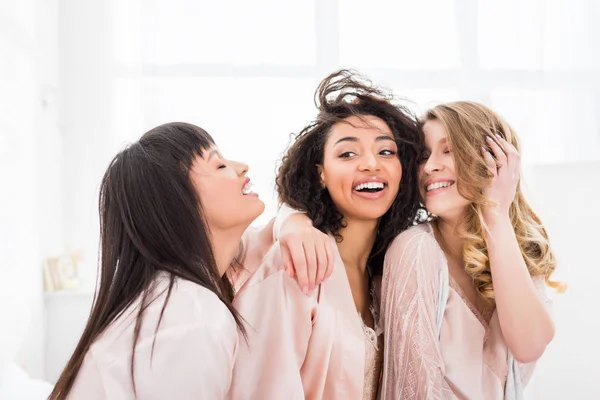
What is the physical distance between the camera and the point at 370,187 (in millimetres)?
1731

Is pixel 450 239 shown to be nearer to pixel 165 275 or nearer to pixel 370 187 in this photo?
pixel 370 187

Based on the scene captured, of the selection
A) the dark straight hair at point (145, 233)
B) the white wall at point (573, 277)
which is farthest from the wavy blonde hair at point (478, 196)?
the white wall at point (573, 277)

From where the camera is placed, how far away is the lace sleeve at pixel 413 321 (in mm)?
1564

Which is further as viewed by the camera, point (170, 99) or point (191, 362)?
point (170, 99)

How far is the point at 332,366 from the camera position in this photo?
1.54 metres

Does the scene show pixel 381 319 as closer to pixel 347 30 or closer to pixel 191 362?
pixel 191 362

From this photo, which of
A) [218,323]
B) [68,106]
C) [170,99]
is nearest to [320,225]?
[218,323]

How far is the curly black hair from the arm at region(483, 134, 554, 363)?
0.79ft

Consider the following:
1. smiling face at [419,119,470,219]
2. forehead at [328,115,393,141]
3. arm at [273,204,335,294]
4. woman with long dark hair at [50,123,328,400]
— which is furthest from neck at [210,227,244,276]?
smiling face at [419,119,470,219]

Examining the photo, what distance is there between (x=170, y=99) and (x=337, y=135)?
227cm

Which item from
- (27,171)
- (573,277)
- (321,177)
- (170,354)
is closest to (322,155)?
(321,177)

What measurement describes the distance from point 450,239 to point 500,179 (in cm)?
26

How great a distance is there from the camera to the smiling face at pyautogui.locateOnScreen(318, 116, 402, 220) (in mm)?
1729

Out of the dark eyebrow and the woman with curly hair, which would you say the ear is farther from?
the dark eyebrow
